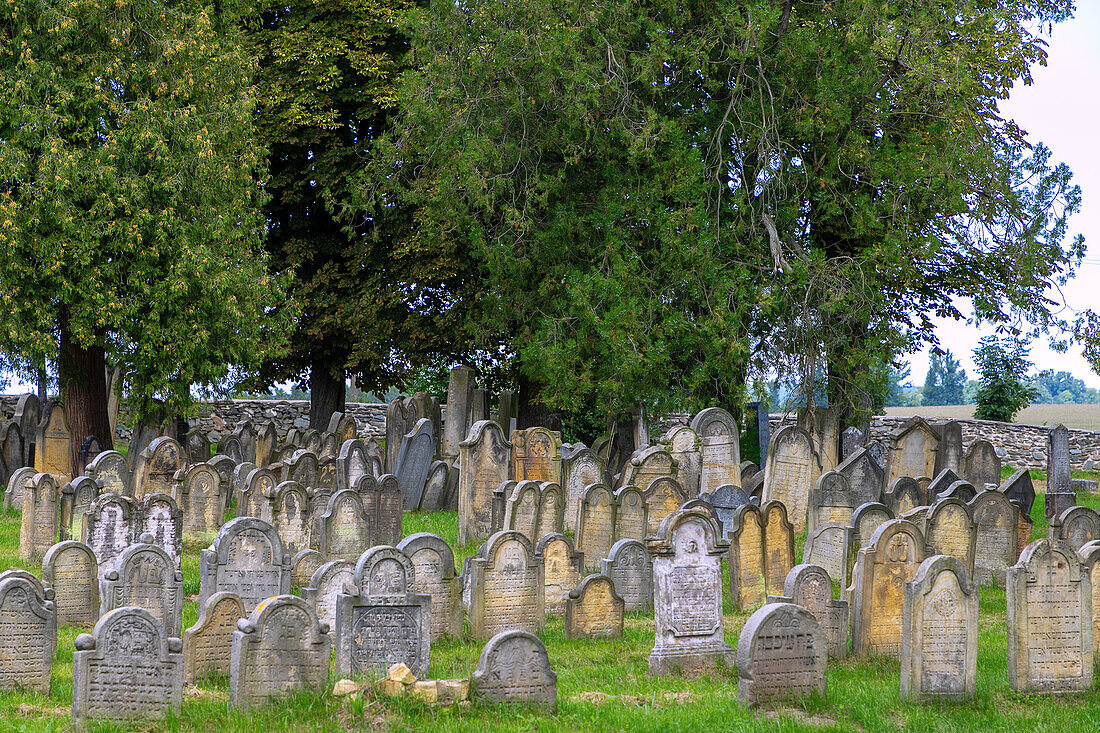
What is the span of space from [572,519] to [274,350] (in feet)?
28.4

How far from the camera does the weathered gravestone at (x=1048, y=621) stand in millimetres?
7455

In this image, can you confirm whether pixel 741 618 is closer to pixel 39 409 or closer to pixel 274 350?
pixel 274 350

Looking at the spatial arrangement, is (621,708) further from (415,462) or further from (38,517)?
(415,462)

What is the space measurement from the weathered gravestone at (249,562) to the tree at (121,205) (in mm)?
10002

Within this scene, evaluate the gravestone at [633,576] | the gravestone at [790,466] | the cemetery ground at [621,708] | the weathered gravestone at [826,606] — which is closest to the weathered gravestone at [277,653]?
the cemetery ground at [621,708]

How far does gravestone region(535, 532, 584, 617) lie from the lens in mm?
9938

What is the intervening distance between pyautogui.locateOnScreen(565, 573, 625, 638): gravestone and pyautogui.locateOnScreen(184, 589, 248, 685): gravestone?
9.20 feet

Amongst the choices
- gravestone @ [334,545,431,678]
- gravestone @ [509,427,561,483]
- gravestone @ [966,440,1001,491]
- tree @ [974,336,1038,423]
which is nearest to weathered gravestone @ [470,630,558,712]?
gravestone @ [334,545,431,678]

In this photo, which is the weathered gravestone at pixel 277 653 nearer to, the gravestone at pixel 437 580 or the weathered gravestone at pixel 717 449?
the gravestone at pixel 437 580

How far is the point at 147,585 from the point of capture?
8.27m

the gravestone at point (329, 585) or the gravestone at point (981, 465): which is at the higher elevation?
the gravestone at point (981, 465)

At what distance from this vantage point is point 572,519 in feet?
47.4

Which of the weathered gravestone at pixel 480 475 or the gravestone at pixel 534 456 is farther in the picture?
the gravestone at pixel 534 456

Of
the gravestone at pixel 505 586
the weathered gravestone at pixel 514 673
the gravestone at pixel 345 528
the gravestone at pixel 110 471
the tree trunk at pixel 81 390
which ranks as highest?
the tree trunk at pixel 81 390
